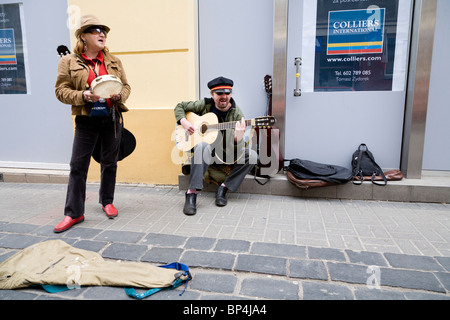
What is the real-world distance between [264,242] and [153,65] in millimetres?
3142

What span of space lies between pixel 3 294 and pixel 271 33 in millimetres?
4122

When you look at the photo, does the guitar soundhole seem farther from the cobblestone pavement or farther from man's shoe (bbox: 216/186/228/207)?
the cobblestone pavement

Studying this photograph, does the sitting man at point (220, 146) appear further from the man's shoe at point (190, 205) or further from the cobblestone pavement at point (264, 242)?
the cobblestone pavement at point (264, 242)

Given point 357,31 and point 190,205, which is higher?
point 357,31

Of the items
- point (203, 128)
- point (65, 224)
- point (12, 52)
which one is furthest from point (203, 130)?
point (12, 52)

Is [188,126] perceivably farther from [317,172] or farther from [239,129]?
[317,172]

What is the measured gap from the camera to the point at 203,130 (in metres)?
3.85

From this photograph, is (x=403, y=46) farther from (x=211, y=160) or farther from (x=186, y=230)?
(x=186, y=230)

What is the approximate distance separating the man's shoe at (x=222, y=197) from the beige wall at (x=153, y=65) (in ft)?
3.22

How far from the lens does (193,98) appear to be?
4551mm

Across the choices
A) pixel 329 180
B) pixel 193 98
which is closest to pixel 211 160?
pixel 193 98

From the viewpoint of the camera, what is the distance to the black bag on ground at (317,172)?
387 cm
